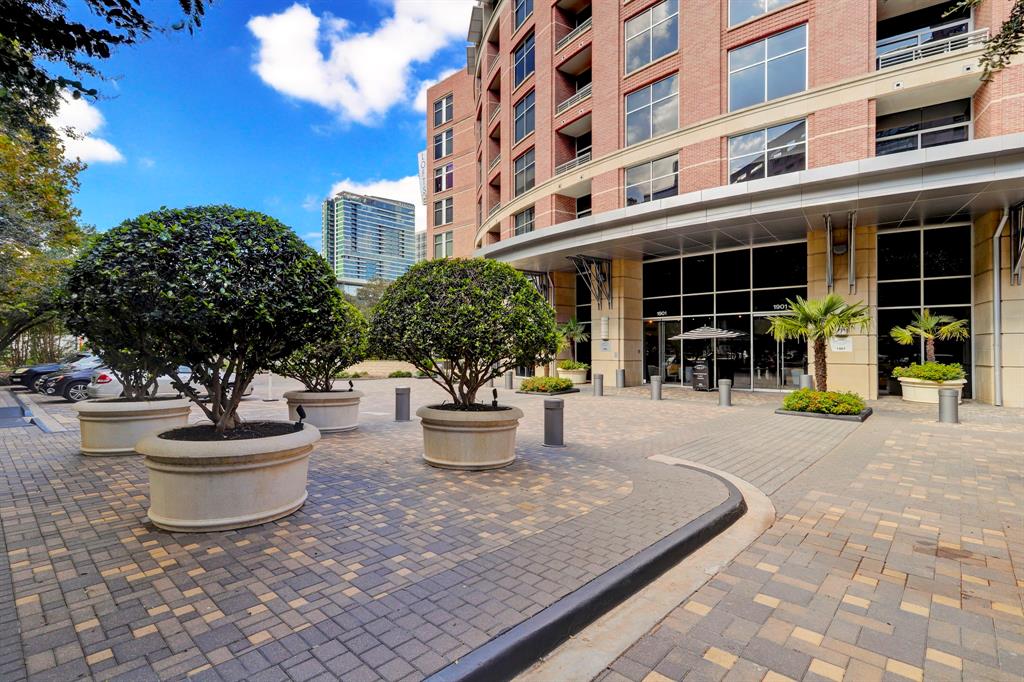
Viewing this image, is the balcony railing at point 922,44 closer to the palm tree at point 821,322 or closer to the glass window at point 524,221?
the palm tree at point 821,322

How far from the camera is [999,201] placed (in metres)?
14.4

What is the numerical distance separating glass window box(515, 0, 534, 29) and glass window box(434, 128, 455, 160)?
49.5 ft

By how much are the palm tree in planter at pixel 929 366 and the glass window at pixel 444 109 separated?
3741 centimetres

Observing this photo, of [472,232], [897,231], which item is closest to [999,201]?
[897,231]

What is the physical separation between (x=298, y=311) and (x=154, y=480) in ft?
6.96

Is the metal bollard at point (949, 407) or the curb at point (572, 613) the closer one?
the curb at point (572, 613)

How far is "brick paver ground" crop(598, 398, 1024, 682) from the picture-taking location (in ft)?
9.66

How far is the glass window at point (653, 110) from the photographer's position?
2066 cm

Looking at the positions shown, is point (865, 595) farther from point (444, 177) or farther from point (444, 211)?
point (444, 177)

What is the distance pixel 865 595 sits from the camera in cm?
376

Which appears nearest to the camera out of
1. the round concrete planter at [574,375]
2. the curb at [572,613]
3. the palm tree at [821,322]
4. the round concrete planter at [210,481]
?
the curb at [572,613]

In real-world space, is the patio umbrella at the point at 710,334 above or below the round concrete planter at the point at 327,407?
above

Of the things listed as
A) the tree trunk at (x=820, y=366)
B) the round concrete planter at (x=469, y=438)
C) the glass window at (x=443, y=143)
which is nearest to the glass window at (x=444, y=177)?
the glass window at (x=443, y=143)

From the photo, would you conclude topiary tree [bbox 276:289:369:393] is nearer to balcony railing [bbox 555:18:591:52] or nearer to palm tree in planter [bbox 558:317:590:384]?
palm tree in planter [bbox 558:317:590:384]
